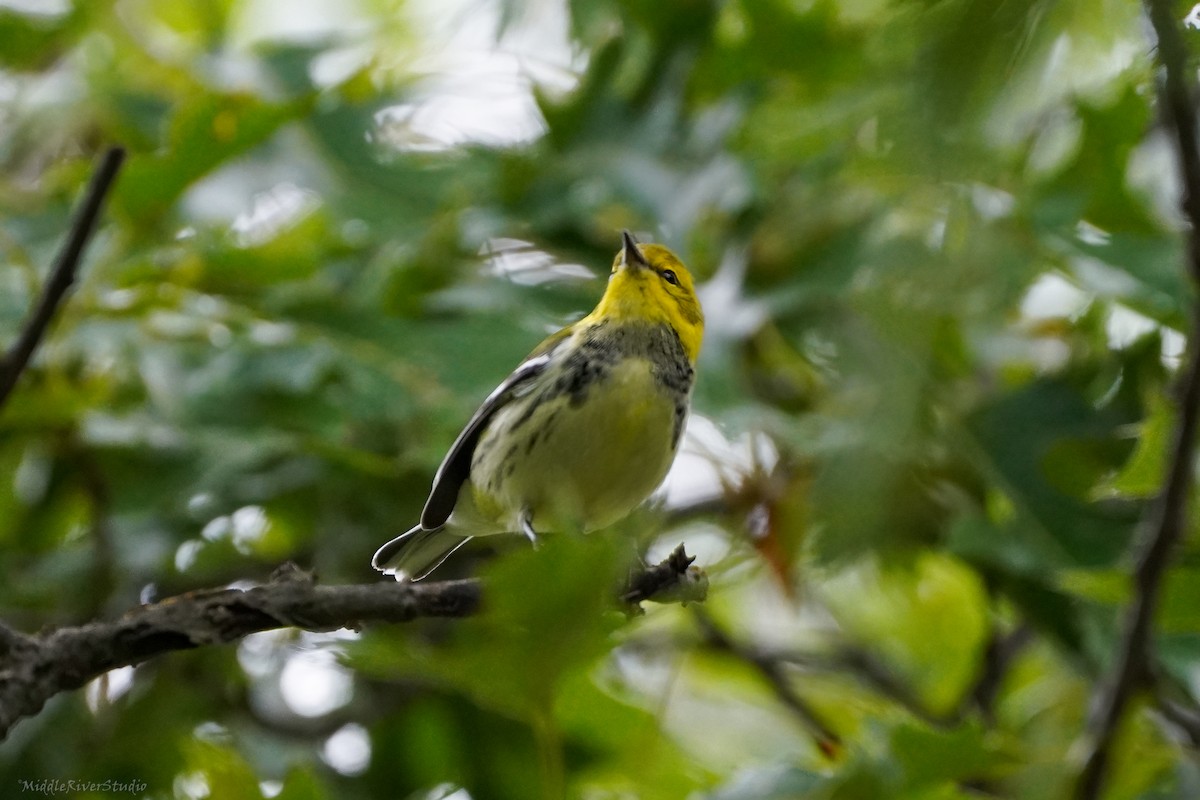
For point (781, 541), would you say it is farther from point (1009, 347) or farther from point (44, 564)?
point (44, 564)

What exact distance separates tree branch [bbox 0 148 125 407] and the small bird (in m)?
0.69

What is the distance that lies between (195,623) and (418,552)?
1.09 meters

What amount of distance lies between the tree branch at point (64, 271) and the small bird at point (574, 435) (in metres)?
0.69

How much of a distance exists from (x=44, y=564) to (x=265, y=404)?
57 cm

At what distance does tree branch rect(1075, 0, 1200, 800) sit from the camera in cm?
57

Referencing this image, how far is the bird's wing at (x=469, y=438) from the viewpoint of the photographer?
7.37 feet

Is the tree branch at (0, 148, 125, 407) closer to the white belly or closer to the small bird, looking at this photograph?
the small bird

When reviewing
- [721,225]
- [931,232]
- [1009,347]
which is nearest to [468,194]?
[721,225]

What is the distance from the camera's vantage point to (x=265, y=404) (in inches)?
103

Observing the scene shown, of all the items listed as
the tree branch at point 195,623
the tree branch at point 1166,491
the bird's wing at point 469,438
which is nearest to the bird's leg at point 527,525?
the bird's wing at point 469,438

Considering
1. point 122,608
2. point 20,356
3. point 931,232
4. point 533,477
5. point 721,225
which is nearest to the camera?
point 931,232

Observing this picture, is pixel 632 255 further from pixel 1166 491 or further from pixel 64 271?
pixel 1166 491

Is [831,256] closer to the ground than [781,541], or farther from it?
farther from it

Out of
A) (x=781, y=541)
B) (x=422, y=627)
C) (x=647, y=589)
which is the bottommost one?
(x=422, y=627)
